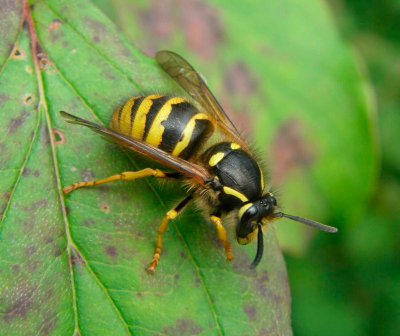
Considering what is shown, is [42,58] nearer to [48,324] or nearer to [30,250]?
[30,250]

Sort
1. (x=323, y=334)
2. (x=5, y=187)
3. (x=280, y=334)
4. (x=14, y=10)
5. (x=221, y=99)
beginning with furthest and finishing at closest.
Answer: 1. (x=323, y=334)
2. (x=221, y=99)
3. (x=14, y=10)
4. (x=280, y=334)
5. (x=5, y=187)

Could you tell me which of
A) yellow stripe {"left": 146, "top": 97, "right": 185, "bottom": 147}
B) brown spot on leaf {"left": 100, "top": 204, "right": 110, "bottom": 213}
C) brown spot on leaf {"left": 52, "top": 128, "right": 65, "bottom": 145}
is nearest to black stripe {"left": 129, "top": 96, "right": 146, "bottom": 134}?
yellow stripe {"left": 146, "top": 97, "right": 185, "bottom": 147}

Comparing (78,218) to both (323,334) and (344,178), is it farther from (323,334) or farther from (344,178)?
(323,334)

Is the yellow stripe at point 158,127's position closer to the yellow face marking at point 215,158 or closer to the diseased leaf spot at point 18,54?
the yellow face marking at point 215,158

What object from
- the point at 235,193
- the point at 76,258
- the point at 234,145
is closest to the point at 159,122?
the point at 234,145

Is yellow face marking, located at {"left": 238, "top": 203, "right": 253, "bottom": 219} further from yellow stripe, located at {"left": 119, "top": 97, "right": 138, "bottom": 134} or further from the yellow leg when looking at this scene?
yellow stripe, located at {"left": 119, "top": 97, "right": 138, "bottom": 134}

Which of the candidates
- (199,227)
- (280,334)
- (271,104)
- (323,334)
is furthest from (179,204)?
(323,334)

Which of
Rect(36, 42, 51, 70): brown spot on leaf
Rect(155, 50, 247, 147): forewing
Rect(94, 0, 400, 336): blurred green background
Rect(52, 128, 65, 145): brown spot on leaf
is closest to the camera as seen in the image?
Rect(52, 128, 65, 145): brown spot on leaf
